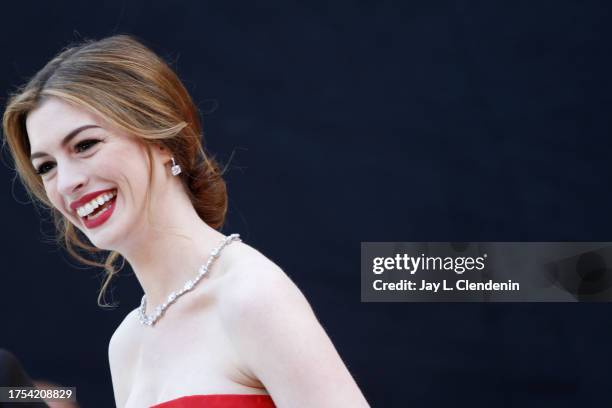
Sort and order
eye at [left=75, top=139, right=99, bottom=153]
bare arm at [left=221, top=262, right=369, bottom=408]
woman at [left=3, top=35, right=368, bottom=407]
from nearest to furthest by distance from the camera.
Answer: bare arm at [left=221, top=262, right=369, bottom=408] < woman at [left=3, top=35, right=368, bottom=407] < eye at [left=75, top=139, right=99, bottom=153]

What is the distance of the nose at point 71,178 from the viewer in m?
1.61

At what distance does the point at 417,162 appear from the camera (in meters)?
3.18

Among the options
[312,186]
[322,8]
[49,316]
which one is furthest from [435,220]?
[49,316]

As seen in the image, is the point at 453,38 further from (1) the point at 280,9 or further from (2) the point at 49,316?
(2) the point at 49,316

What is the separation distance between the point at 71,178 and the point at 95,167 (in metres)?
0.04

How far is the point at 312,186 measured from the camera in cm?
326

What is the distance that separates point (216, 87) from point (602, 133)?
1.28 m

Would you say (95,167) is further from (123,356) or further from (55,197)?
(123,356)

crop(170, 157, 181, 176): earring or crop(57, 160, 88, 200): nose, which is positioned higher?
crop(170, 157, 181, 176): earring

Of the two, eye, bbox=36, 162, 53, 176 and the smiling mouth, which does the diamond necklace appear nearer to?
the smiling mouth

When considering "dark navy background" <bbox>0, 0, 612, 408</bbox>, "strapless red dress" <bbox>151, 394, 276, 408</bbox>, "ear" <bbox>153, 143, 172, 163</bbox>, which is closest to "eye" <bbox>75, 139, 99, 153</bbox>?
"ear" <bbox>153, 143, 172, 163</bbox>

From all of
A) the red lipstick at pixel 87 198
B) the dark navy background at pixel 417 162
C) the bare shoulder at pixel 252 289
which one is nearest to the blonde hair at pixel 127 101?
the red lipstick at pixel 87 198

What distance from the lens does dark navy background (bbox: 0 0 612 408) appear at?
10.2 ft

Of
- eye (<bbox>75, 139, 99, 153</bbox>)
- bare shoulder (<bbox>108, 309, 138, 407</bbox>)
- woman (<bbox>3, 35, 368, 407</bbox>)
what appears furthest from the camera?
bare shoulder (<bbox>108, 309, 138, 407</bbox>)
